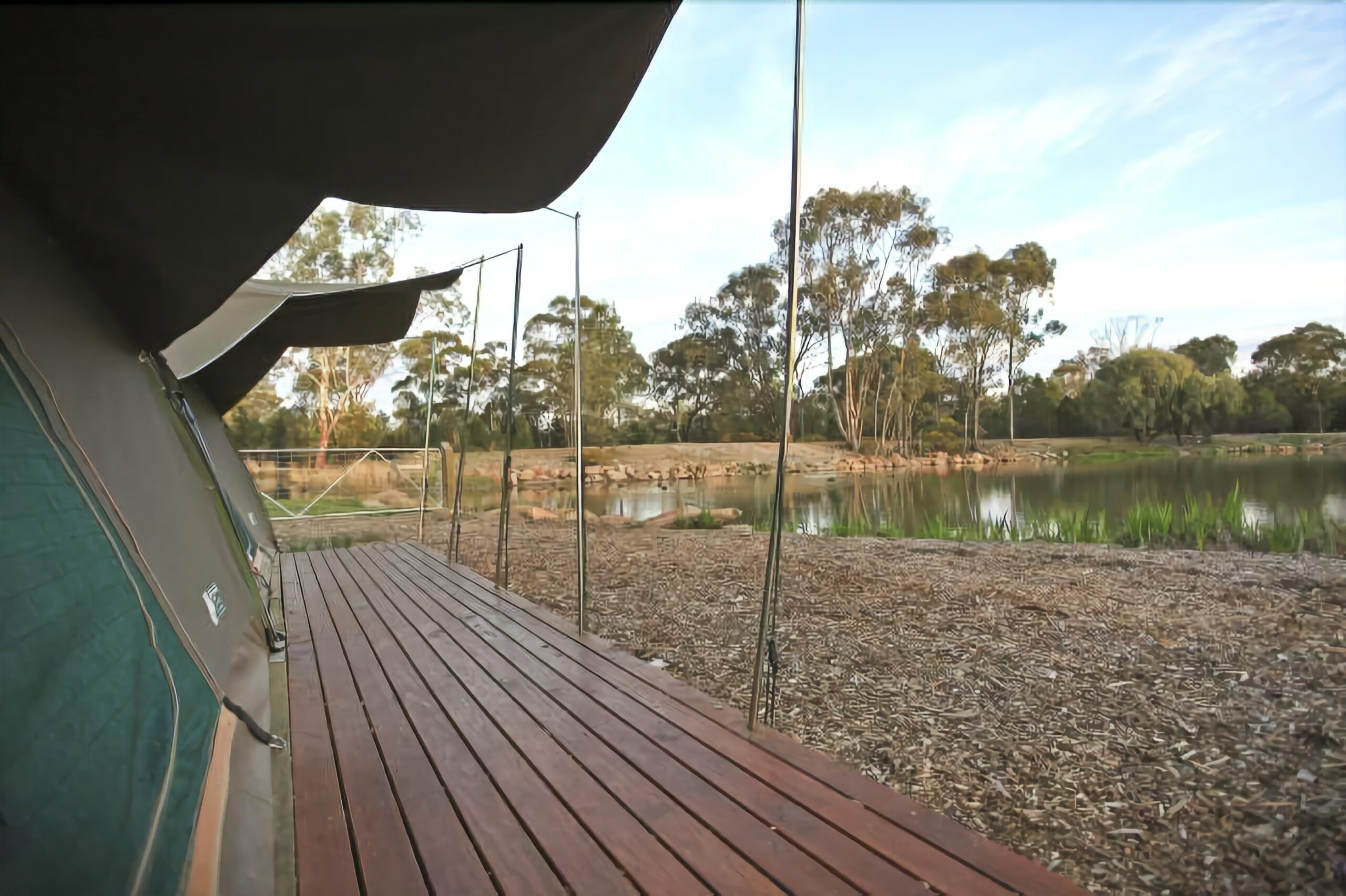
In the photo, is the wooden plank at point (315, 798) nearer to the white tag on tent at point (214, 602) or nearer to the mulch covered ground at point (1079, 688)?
the white tag on tent at point (214, 602)

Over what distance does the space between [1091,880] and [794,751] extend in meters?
0.63

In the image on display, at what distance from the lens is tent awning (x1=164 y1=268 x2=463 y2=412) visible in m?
3.07

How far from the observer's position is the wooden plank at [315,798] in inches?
47.9

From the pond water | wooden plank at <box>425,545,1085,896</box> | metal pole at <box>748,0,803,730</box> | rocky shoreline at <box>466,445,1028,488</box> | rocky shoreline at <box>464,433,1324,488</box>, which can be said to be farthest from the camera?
rocky shoreline at <box>464,433,1324,488</box>

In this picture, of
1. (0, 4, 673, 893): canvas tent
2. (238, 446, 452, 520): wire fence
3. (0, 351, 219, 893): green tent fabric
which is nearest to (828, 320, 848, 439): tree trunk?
(238, 446, 452, 520): wire fence

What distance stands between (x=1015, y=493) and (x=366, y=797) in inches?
421

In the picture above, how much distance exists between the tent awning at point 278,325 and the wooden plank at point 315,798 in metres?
1.27

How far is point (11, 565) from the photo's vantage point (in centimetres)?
89

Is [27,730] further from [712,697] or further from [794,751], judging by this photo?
[712,697]

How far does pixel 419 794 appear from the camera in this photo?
59.6 inches

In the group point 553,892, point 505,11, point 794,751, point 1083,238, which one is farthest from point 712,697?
point 1083,238

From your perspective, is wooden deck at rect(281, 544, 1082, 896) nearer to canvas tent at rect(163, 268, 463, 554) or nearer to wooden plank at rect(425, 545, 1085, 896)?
wooden plank at rect(425, 545, 1085, 896)

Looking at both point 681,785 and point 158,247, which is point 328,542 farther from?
point 681,785

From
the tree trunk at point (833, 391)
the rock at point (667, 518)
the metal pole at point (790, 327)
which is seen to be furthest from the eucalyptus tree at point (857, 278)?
the metal pole at point (790, 327)
